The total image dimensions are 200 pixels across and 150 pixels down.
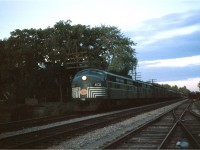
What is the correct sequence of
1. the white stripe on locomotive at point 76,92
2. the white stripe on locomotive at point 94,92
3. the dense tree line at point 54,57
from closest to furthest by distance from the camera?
the white stripe on locomotive at point 94,92 → the white stripe on locomotive at point 76,92 → the dense tree line at point 54,57

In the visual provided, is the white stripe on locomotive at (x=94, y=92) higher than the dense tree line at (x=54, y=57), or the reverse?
the dense tree line at (x=54, y=57)

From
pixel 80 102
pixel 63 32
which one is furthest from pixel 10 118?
pixel 63 32

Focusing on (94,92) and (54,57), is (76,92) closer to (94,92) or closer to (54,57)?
(94,92)

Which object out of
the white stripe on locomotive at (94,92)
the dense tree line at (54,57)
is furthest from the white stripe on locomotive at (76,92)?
the dense tree line at (54,57)

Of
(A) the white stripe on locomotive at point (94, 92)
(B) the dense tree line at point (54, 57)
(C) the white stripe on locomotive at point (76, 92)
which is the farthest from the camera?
(B) the dense tree line at point (54, 57)

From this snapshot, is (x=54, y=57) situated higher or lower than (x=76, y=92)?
higher

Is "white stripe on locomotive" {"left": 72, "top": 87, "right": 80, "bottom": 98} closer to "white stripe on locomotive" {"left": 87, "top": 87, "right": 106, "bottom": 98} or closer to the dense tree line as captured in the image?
"white stripe on locomotive" {"left": 87, "top": 87, "right": 106, "bottom": 98}

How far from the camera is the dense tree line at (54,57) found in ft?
168

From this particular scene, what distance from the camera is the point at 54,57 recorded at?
2071 inches

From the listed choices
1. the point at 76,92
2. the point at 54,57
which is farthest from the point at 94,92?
the point at 54,57

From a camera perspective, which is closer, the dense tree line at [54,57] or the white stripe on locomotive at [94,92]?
the white stripe on locomotive at [94,92]

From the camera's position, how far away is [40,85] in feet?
170

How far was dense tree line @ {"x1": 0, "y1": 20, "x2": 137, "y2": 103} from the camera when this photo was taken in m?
51.1

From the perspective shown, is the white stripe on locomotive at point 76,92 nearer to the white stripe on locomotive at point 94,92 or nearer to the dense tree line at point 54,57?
the white stripe on locomotive at point 94,92
